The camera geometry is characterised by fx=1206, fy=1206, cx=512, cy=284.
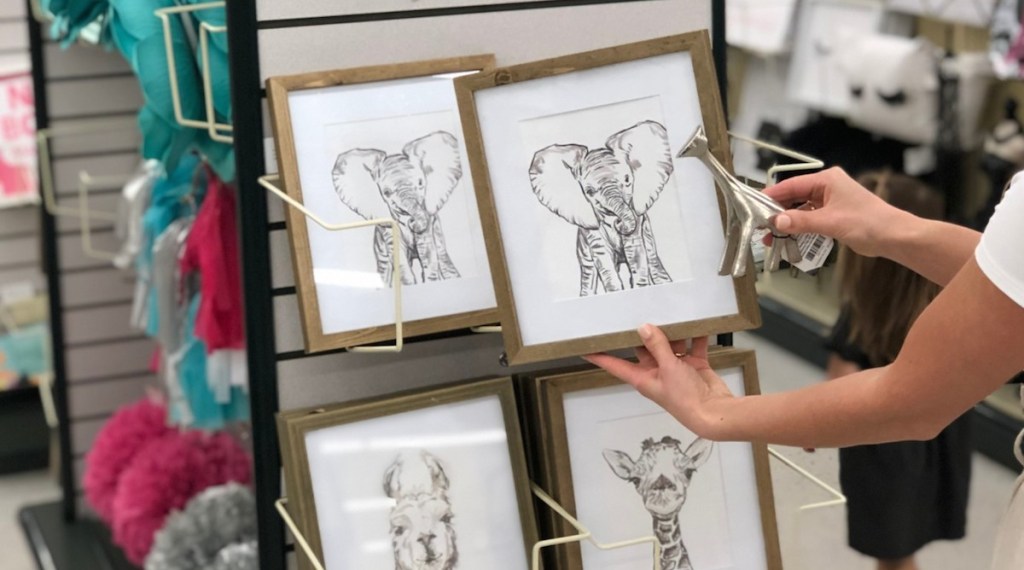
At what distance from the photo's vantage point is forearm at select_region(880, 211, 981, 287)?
1.25 meters

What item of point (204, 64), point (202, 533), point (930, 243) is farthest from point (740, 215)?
point (202, 533)

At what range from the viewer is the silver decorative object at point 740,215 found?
1.20m

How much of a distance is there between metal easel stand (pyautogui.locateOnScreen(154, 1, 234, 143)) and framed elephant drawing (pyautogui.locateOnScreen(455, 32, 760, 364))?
448 millimetres

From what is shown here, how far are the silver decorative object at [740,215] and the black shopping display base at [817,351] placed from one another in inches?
96.5

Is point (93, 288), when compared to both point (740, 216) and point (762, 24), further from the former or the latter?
point (762, 24)

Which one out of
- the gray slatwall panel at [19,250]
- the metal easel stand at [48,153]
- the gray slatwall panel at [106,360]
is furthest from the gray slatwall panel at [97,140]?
the gray slatwall panel at [19,250]

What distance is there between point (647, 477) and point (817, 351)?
292 centimetres

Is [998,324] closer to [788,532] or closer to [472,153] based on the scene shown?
[472,153]

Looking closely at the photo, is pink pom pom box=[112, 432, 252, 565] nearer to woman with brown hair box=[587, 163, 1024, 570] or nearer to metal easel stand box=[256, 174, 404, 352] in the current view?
metal easel stand box=[256, 174, 404, 352]

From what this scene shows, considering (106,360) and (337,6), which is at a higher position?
(337,6)

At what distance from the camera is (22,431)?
3508 mm

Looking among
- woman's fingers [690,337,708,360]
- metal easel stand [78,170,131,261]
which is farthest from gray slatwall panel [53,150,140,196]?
woman's fingers [690,337,708,360]

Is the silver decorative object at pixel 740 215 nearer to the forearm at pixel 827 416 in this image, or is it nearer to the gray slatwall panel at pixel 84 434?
the forearm at pixel 827 416

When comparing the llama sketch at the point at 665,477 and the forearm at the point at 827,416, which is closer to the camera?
the forearm at the point at 827,416
